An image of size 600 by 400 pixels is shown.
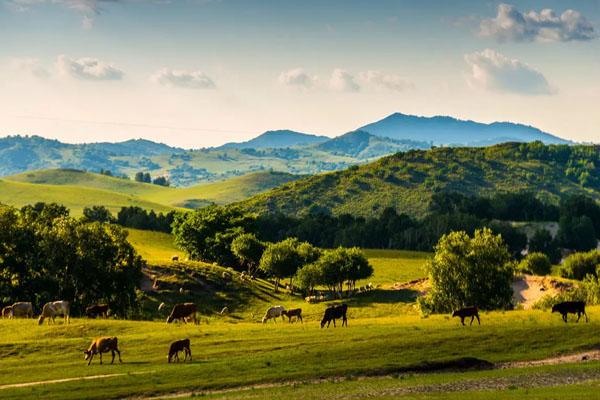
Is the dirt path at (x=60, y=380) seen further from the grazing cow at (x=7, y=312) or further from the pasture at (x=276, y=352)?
the grazing cow at (x=7, y=312)

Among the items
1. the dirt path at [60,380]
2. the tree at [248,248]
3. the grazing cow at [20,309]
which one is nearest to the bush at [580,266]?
the tree at [248,248]

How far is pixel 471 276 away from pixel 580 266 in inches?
2320

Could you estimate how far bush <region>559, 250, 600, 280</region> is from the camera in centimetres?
13588

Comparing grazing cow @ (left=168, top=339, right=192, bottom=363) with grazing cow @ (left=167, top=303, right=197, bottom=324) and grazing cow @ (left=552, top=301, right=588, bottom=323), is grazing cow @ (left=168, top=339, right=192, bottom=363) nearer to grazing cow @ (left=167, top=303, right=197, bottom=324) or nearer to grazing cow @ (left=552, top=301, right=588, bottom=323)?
grazing cow @ (left=167, top=303, right=197, bottom=324)

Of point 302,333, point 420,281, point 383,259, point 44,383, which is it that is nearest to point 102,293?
point 302,333

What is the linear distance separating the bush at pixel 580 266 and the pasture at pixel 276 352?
248ft

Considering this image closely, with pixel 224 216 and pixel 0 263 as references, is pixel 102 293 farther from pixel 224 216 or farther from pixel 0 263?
pixel 224 216

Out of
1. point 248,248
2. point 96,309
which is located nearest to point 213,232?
point 248,248

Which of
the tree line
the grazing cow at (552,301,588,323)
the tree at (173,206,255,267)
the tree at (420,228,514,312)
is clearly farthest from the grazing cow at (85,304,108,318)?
the tree at (173,206,255,267)

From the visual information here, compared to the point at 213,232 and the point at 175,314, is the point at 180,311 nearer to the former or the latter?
the point at 175,314

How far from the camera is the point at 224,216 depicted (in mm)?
162375

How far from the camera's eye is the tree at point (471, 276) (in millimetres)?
86250

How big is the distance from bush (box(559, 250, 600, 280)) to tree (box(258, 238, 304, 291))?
50438 millimetres

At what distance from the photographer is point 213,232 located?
525 ft
